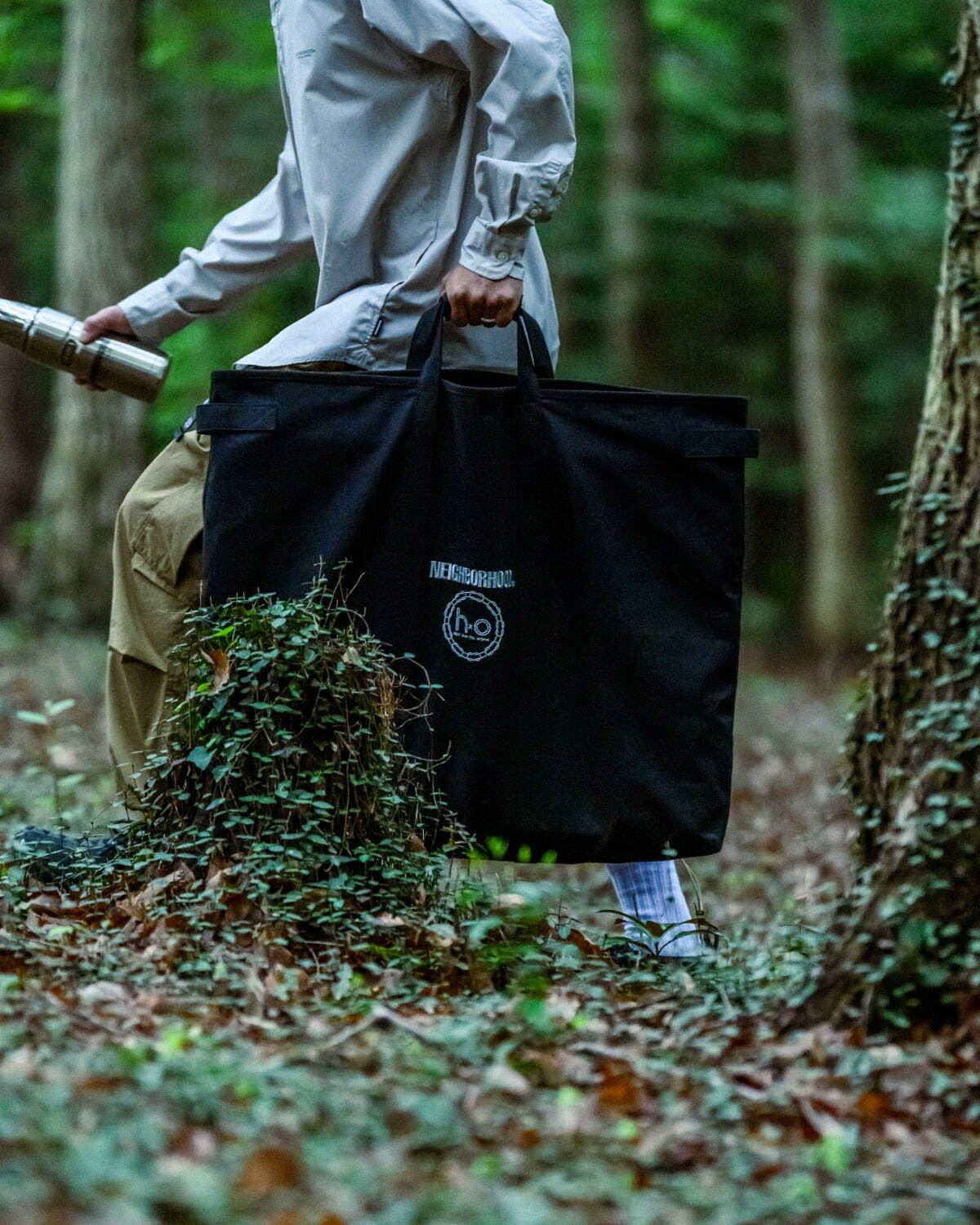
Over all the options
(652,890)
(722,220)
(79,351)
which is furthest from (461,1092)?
(722,220)

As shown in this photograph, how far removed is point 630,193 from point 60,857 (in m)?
16.9

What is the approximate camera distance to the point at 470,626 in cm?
397

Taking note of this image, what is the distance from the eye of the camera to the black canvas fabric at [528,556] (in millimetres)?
3910

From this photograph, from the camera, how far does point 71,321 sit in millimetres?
4453

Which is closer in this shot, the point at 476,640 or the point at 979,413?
the point at 979,413

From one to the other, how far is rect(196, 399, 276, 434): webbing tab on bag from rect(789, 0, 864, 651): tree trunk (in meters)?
15.7

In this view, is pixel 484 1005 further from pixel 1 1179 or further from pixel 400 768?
pixel 1 1179

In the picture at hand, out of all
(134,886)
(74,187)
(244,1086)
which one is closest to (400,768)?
(134,886)

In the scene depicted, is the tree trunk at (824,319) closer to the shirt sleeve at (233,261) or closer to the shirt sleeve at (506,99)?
the shirt sleeve at (233,261)

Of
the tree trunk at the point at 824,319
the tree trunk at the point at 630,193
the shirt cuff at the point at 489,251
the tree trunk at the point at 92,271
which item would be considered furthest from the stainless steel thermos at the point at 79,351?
the tree trunk at the point at 824,319

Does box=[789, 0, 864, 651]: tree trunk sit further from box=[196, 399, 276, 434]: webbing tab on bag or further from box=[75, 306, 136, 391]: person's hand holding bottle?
box=[196, 399, 276, 434]: webbing tab on bag

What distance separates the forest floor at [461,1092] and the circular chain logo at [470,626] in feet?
2.01

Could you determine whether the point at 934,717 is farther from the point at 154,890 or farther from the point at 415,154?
the point at 415,154

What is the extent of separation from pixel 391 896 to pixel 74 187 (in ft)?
29.9
